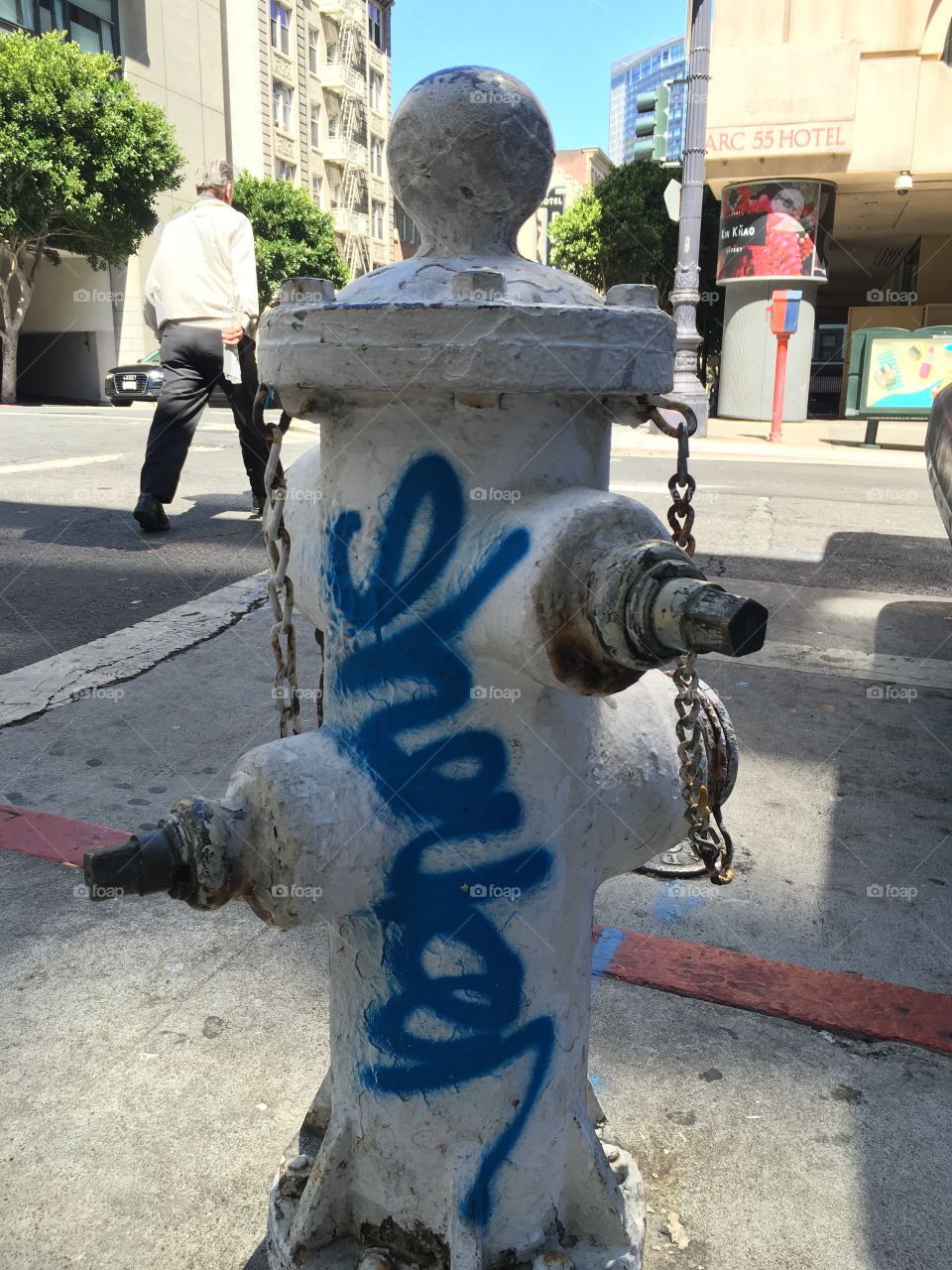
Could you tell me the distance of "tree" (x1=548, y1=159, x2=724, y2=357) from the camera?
95.9 feet

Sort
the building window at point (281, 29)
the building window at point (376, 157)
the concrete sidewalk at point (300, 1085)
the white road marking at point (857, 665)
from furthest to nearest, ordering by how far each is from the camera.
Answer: the building window at point (376, 157) < the building window at point (281, 29) < the white road marking at point (857, 665) < the concrete sidewalk at point (300, 1085)

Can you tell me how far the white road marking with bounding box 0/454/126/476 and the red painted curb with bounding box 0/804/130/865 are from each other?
253 inches

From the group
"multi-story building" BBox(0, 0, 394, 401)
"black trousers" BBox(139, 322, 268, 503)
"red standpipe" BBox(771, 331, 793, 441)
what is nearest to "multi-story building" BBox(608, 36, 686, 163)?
"red standpipe" BBox(771, 331, 793, 441)

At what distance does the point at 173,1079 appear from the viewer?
6.51 ft

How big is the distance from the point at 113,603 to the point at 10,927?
9.17ft

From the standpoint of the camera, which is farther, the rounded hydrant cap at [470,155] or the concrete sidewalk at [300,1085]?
the concrete sidewalk at [300,1085]

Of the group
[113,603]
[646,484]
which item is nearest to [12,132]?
[646,484]

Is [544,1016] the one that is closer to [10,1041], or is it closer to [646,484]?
[10,1041]

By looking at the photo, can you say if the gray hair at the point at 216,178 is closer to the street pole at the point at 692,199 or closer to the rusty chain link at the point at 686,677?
the rusty chain link at the point at 686,677

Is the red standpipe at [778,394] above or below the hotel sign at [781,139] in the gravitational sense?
below

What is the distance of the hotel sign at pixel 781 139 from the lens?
18.5 meters

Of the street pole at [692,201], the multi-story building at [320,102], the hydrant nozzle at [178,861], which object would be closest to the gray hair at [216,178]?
the hydrant nozzle at [178,861]

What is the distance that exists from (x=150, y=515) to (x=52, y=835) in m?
3.77

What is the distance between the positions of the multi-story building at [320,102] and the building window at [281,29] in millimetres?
35
